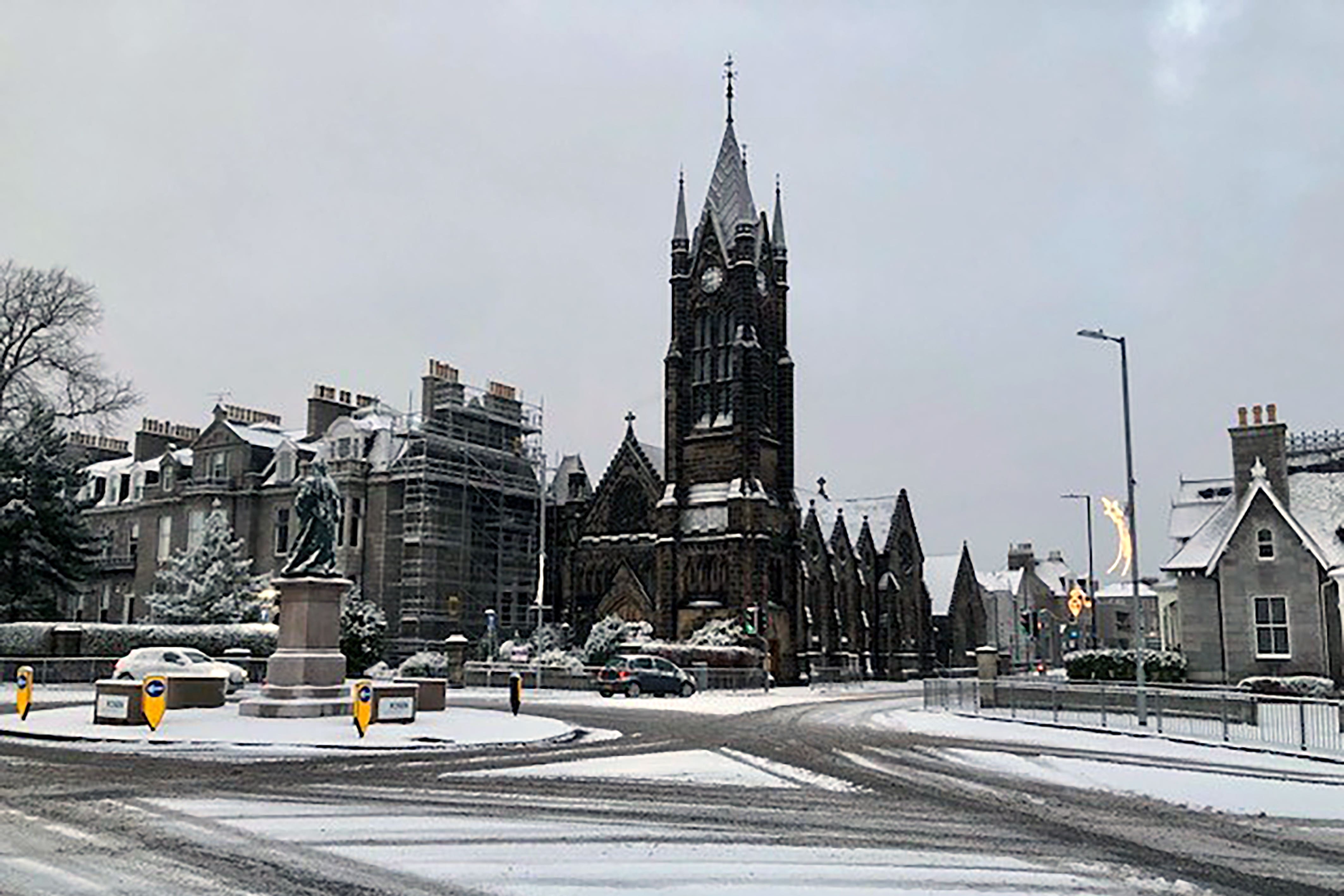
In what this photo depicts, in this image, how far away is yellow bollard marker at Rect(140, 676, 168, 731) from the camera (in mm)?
22734

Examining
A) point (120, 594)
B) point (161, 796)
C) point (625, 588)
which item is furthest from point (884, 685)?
point (161, 796)

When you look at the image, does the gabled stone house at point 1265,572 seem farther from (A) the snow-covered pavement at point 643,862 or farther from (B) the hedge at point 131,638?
(B) the hedge at point 131,638

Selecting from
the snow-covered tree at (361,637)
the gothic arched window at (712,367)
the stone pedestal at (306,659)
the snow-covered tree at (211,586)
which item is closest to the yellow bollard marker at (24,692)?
the stone pedestal at (306,659)

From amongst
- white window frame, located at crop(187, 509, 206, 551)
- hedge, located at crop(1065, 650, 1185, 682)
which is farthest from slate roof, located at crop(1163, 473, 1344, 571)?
white window frame, located at crop(187, 509, 206, 551)

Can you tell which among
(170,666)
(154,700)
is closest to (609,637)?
(170,666)

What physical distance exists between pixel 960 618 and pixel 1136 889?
87.2 meters

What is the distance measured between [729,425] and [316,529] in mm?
42325

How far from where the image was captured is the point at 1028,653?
96.5 m

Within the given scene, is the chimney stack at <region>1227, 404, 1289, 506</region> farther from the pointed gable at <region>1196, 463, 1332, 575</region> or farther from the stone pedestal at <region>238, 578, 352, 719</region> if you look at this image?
the stone pedestal at <region>238, 578, 352, 719</region>

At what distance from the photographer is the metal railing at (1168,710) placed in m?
24.1

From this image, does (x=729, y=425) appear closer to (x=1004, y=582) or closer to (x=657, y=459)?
(x=657, y=459)

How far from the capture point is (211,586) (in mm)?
53812

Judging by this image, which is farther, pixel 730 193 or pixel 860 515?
pixel 860 515

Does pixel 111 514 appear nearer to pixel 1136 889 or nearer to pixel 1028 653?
pixel 1028 653
